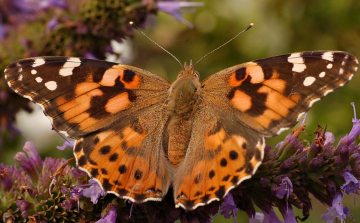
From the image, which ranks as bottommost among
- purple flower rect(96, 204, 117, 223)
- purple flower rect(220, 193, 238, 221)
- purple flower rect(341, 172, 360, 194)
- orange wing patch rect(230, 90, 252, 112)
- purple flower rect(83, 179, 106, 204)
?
purple flower rect(96, 204, 117, 223)

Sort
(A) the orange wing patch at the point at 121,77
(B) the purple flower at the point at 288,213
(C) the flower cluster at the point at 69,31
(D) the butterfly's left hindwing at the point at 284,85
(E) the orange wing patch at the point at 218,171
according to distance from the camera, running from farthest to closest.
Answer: (C) the flower cluster at the point at 69,31, (A) the orange wing patch at the point at 121,77, (B) the purple flower at the point at 288,213, (D) the butterfly's left hindwing at the point at 284,85, (E) the orange wing patch at the point at 218,171

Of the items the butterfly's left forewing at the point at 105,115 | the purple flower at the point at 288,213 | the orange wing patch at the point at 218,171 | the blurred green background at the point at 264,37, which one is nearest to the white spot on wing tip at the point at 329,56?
the orange wing patch at the point at 218,171

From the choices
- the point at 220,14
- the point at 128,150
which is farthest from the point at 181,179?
the point at 220,14

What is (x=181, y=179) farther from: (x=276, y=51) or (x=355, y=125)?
(x=276, y=51)

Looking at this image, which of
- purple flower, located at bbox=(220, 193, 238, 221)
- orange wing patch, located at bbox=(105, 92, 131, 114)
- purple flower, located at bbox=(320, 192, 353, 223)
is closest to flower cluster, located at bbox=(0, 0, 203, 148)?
orange wing patch, located at bbox=(105, 92, 131, 114)

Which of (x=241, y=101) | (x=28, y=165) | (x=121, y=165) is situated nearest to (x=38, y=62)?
(x=28, y=165)

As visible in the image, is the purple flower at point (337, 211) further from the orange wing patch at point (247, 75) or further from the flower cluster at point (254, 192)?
the orange wing patch at point (247, 75)

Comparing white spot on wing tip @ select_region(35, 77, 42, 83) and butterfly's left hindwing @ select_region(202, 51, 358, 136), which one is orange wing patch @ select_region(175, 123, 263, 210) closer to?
butterfly's left hindwing @ select_region(202, 51, 358, 136)
